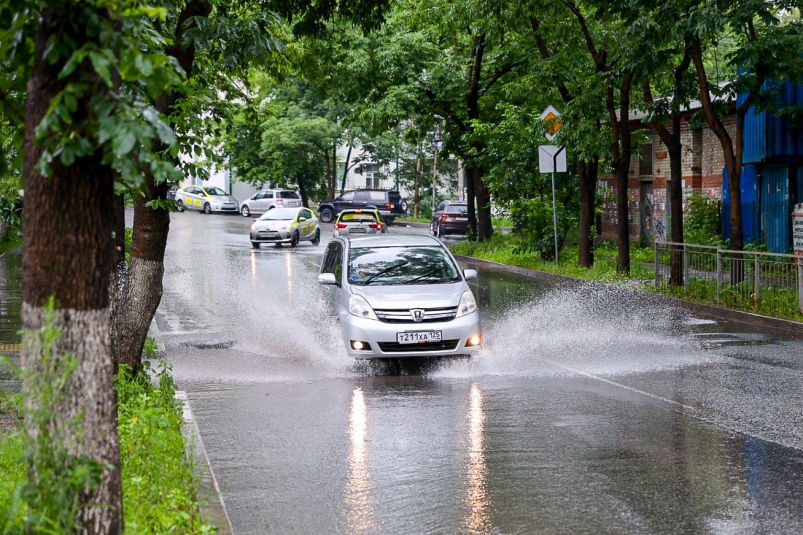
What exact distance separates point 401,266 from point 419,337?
1663mm

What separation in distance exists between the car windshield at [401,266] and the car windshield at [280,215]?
81.4ft

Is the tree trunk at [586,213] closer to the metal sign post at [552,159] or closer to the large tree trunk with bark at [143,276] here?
the metal sign post at [552,159]

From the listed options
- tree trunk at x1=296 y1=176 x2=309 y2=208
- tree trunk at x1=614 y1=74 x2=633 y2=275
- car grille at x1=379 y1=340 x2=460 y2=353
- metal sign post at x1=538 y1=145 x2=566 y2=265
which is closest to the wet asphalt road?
car grille at x1=379 y1=340 x2=460 y2=353

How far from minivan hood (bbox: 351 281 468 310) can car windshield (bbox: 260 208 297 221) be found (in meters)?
25.8

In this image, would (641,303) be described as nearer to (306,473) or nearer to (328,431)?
(328,431)

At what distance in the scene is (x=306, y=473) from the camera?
7617 mm

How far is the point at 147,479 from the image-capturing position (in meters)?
6.26

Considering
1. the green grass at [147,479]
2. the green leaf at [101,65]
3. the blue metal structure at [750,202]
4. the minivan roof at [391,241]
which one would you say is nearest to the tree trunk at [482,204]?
the blue metal structure at [750,202]

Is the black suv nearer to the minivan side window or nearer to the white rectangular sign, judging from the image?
the white rectangular sign

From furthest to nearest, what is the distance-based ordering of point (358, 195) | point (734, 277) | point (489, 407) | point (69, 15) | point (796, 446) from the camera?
point (358, 195) < point (734, 277) < point (489, 407) < point (796, 446) < point (69, 15)

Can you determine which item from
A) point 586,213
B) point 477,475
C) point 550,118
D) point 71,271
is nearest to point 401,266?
point 477,475

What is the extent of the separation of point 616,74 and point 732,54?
8.52 ft

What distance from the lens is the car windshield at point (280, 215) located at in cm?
3847

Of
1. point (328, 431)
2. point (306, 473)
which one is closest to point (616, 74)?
point (328, 431)
